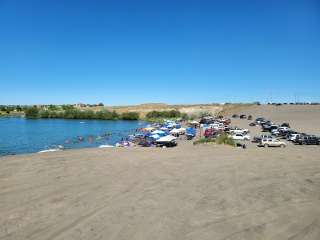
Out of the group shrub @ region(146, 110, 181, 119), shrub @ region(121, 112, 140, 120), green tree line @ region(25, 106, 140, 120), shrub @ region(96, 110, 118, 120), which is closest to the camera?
shrub @ region(146, 110, 181, 119)

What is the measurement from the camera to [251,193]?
55.8ft

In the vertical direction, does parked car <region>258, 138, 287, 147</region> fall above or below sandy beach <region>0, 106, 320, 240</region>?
below

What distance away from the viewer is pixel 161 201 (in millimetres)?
15688

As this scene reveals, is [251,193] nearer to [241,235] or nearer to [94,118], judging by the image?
[241,235]

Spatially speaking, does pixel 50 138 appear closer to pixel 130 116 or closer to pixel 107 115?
pixel 130 116

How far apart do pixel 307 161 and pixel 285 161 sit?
163cm

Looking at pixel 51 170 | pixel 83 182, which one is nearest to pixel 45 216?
pixel 83 182

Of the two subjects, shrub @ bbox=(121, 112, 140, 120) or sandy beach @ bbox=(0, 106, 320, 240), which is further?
shrub @ bbox=(121, 112, 140, 120)

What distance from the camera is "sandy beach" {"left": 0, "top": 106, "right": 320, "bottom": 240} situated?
1206 centimetres

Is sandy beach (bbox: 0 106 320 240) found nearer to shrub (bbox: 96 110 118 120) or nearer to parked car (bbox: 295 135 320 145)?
parked car (bbox: 295 135 320 145)

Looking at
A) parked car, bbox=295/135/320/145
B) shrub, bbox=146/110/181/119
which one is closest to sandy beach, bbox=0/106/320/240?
parked car, bbox=295/135/320/145

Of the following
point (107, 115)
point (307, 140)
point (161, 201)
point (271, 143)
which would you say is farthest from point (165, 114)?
point (161, 201)

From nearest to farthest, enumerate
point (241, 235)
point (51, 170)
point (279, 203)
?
point (241, 235), point (279, 203), point (51, 170)

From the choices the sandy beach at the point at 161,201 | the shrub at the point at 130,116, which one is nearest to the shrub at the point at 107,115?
the shrub at the point at 130,116
